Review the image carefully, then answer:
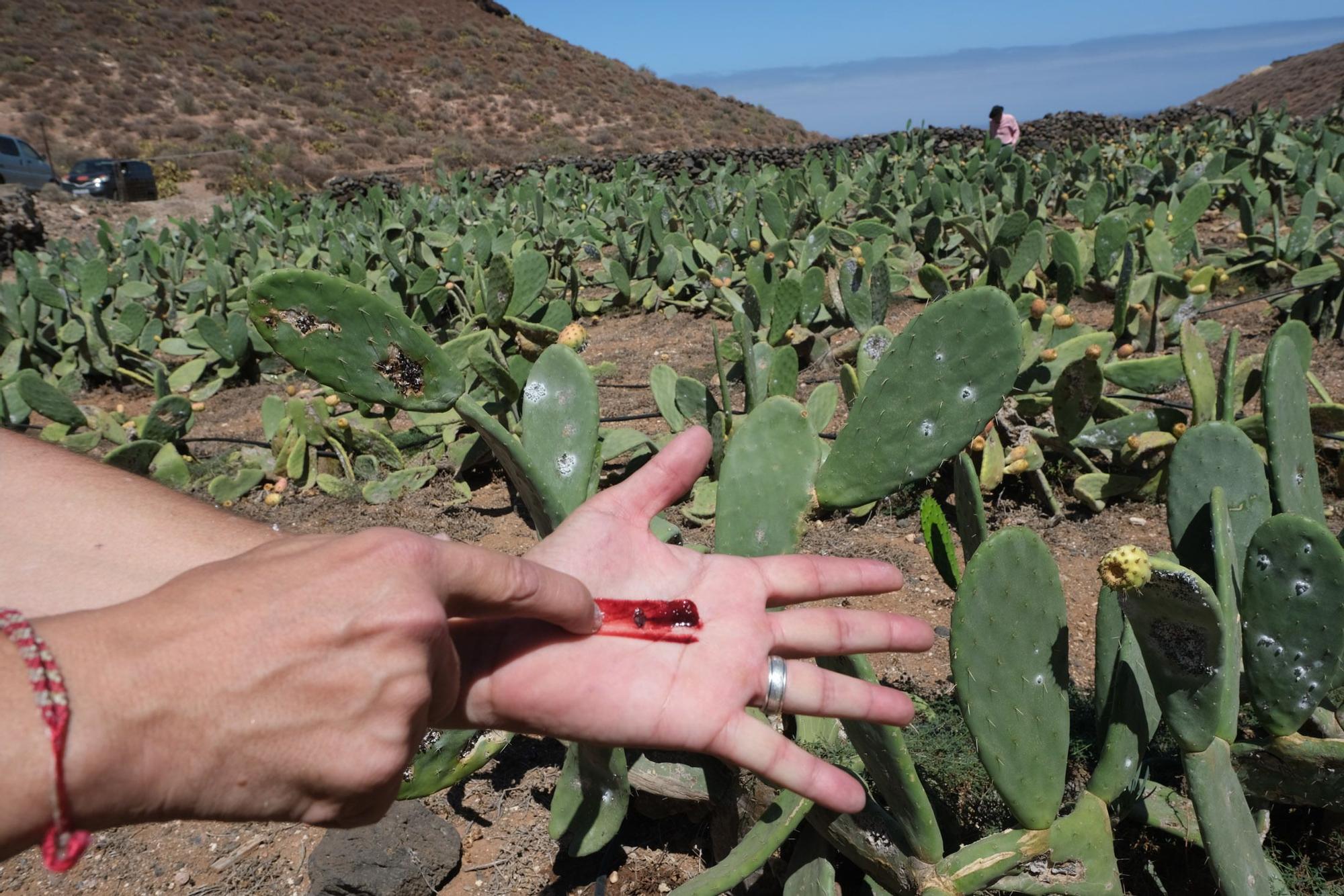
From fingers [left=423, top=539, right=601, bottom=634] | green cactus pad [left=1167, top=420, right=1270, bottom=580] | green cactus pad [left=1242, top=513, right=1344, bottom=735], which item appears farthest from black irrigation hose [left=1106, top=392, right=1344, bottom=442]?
fingers [left=423, top=539, right=601, bottom=634]

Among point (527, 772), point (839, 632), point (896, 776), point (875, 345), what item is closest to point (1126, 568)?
point (839, 632)

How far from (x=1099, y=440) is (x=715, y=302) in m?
3.29

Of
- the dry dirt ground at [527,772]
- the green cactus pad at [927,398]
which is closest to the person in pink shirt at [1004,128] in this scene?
the dry dirt ground at [527,772]

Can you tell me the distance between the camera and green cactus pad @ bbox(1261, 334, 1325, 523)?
1.64m

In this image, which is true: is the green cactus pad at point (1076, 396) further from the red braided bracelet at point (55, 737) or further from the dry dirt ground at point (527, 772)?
the red braided bracelet at point (55, 737)

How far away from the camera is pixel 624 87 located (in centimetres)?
4012

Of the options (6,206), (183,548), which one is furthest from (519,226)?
(6,206)

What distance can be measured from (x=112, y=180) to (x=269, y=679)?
922 inches

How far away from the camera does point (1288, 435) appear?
166 centimetres

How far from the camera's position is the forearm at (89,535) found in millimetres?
1308

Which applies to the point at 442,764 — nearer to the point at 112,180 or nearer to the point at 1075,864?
the point at 1075,864

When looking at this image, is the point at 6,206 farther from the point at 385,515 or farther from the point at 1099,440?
the point at 1099,440

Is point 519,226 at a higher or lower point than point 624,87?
lower

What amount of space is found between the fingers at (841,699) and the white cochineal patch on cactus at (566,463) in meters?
0.89
